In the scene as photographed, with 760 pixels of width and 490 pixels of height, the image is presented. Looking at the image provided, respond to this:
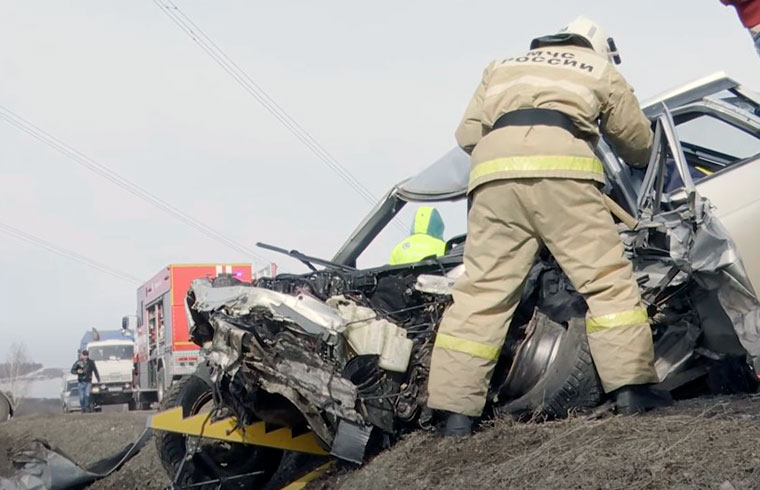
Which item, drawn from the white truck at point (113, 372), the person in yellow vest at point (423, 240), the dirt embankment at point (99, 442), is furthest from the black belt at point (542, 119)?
the white truck at point (113, 372)

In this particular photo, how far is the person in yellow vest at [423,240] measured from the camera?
5.54 meters

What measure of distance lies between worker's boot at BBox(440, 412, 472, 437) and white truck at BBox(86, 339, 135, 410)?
25152 mm

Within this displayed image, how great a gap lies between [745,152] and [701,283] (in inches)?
46.7

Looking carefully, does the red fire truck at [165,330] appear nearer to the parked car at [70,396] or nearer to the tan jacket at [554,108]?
the parked car at [70,396]

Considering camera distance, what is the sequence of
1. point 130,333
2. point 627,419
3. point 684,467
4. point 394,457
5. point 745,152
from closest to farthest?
1. point 684,467
2. point 627,419
3. point 394,457
4. point 745,152
5. point 130,333

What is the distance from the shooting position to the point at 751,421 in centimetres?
316

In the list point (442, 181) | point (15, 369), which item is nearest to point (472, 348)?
point (442, 181)

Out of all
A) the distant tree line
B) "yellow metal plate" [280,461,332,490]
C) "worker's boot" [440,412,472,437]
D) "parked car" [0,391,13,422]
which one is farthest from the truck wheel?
the distant tree line

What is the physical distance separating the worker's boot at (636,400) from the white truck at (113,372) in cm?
2558

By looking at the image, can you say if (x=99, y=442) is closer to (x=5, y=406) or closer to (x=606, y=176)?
(x=5, y=406)

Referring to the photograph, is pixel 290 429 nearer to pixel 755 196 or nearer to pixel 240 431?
pixel 240 431

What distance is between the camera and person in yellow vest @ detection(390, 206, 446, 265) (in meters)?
5.54

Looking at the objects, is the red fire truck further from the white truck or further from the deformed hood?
the deformed hood

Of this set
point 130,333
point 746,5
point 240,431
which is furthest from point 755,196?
point 130,333
